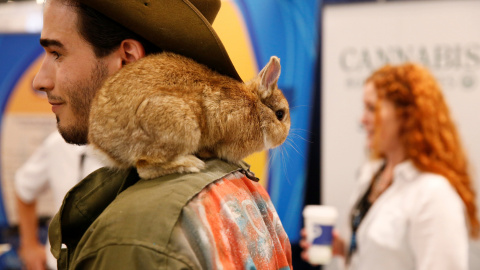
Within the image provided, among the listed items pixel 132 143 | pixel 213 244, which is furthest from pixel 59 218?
pixel 213 244

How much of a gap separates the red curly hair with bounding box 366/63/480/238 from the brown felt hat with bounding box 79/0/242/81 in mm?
1405

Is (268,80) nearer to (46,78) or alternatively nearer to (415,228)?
(46,78)

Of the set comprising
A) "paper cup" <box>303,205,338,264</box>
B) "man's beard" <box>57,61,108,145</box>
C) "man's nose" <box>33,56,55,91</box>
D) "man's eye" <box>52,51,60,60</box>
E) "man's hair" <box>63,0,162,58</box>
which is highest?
"man's hair" <box>63,0,162,58</box>

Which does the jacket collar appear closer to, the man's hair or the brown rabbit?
the brown rabbit

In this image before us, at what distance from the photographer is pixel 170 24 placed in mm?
967

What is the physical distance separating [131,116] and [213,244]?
11.0 inches

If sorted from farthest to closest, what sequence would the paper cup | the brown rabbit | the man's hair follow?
the paper cup
the man's hair
the brown rabbit

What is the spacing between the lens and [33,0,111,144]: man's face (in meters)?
0.97

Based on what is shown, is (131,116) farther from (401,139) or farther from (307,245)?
(401,139)

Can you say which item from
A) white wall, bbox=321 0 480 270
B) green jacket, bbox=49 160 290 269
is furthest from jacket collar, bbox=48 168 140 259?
white wall, bbox=321 0 480 270

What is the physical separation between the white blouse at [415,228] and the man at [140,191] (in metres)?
1.04

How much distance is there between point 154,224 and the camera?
75 centimetres

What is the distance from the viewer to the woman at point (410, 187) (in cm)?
190

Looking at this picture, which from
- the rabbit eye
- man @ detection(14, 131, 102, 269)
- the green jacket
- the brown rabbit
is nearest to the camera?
the green jacket
